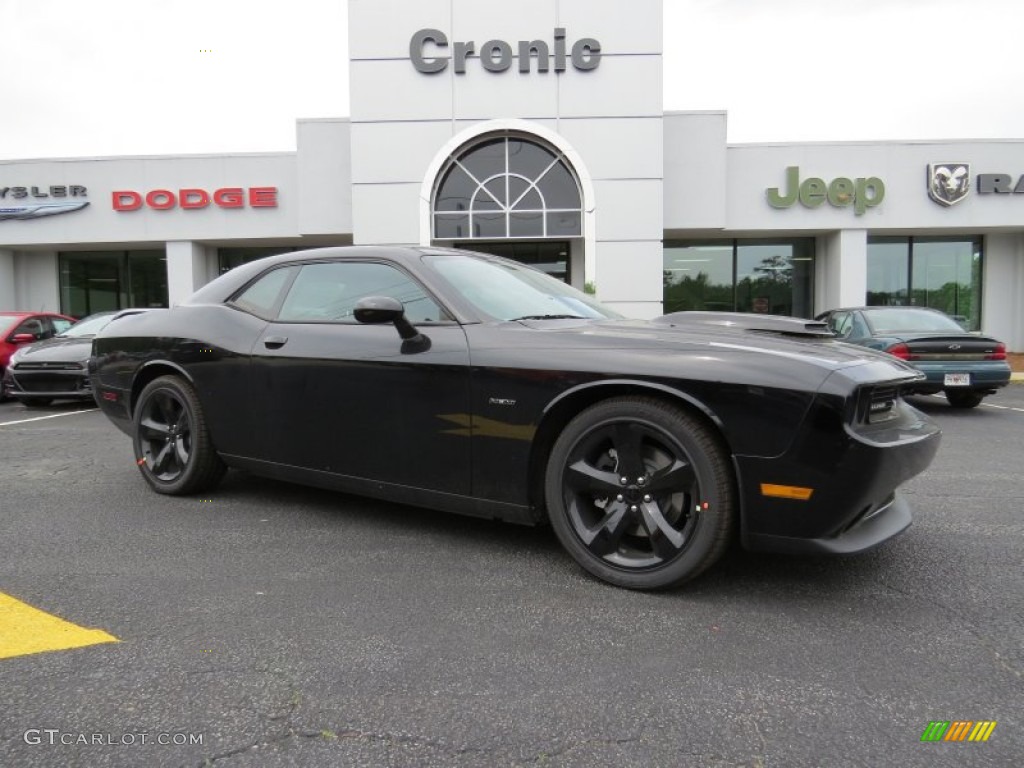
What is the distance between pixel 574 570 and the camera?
3.09 metres

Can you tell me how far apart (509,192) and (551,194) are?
982 mm

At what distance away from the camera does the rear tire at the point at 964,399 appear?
30.4ft

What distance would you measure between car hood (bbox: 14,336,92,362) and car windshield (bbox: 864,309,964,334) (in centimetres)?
1051

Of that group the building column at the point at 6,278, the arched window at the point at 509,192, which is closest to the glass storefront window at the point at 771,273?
the arched window at the point at 509,192

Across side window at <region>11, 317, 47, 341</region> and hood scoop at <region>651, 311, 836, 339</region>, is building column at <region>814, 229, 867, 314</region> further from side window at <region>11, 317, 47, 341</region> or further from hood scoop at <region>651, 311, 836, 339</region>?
side window at <region>11, 317, 47, 341</region>

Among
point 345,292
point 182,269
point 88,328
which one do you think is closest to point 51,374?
point 88,328

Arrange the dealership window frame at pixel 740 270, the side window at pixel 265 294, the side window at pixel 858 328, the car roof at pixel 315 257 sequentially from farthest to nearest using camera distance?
the dealership window frame at pixel 740 270 < the side window at pixel 858 328 < the side window at pixel 265 294 < the car roof at pixel 315 257

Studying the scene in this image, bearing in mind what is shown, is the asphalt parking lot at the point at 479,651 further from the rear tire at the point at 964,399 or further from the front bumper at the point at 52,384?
the rear tire at the point at 964,399

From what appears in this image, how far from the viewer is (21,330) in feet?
35.2

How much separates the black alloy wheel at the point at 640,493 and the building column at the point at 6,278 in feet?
76.3

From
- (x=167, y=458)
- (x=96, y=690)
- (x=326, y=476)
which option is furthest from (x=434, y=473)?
(x=167, y=458)

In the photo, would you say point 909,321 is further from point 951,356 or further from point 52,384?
point 52,384

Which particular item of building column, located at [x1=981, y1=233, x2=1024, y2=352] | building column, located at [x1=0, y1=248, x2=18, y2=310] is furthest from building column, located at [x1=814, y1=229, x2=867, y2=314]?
building column, located at [x1=0, y1=248, x2=18, y2=310]

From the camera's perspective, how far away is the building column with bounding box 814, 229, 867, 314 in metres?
18.1
